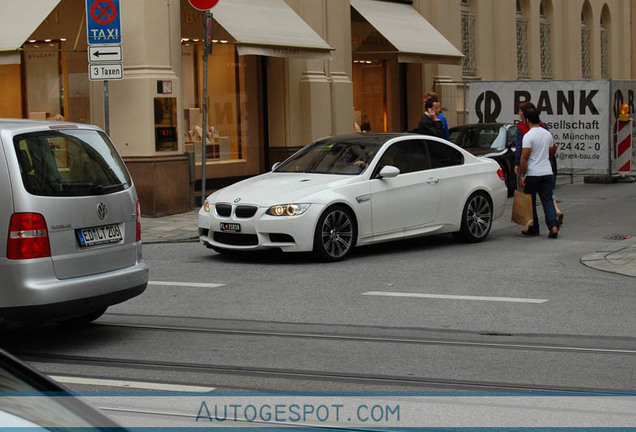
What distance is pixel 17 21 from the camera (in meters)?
17.3

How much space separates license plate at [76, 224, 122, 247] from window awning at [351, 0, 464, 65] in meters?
16.6

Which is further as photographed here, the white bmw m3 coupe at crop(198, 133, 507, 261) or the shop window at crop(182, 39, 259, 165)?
the shop window at crop(182, 39, 259, 165)

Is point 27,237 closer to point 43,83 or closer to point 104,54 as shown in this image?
point 104,54

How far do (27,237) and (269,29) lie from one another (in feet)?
43.2

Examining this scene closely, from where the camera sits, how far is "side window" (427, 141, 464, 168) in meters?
13.6

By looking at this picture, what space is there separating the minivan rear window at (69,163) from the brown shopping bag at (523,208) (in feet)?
24.4

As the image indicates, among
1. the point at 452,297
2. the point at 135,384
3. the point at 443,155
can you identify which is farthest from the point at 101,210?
the point at 443,155

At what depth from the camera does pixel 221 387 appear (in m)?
→ 6.43

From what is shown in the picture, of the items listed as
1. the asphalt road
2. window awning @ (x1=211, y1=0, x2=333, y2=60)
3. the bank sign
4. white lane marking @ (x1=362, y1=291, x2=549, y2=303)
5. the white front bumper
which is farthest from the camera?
the bank sign

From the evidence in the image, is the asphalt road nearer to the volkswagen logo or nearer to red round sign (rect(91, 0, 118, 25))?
the volkswagen logo

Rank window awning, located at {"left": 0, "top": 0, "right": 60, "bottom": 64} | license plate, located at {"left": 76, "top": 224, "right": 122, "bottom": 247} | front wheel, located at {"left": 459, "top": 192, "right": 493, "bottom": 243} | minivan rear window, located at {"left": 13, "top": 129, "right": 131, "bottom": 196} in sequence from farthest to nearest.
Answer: window awning, located at {"left": 0, "top": 0, "right": 60, "bottom": 64} < front wheel, located at {"left": 459, "top": 192, "right": 493, "bottom": 243} < license plate, located at {"left": 76, "top": 224, "right": 122, "bottom": 247} < minivan rear window, located at {"left": 13, "top": 129, "right": 131, "bottom": 196}

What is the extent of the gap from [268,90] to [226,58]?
136cm
